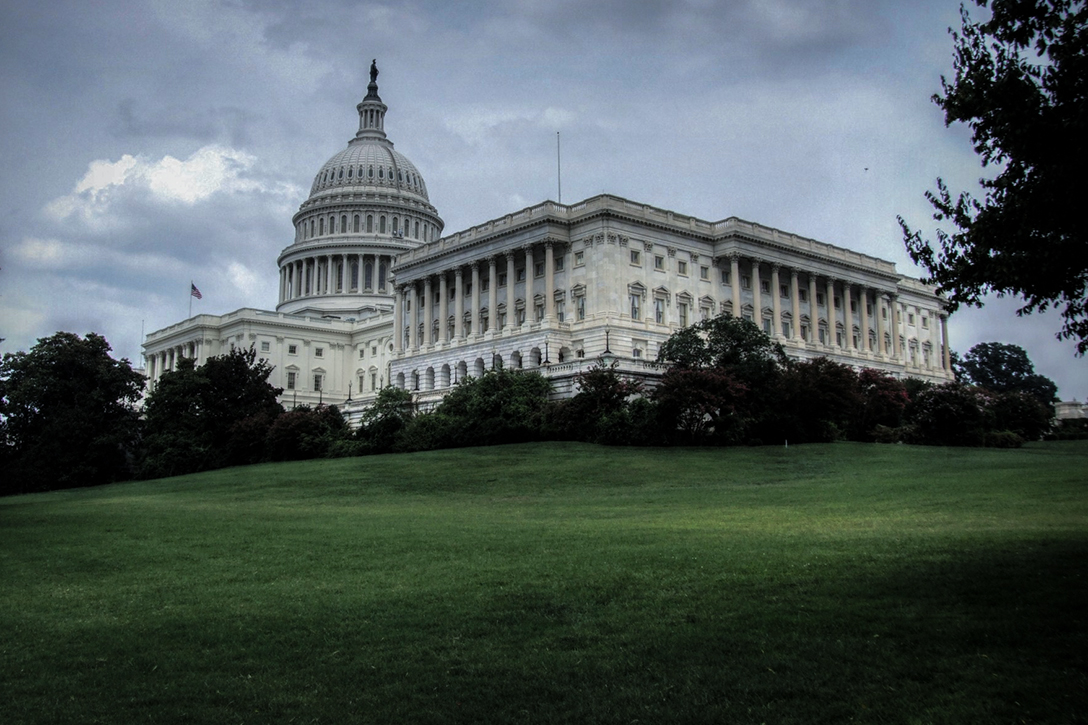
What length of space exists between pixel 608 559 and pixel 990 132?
35.3 ft

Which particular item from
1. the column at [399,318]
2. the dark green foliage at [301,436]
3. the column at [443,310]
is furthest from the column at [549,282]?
the dark green foliage at [301,436]

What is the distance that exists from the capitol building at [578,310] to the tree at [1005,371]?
15462mm

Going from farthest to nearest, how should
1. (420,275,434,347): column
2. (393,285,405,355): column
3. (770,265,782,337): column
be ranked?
1. (393,285,405,355): column
2. (420,275,434,347): column
3. (770,265,782,337): column

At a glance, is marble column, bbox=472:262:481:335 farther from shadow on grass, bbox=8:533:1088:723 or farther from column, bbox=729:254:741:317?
shadow on grass, bbox=8:533:1088:723

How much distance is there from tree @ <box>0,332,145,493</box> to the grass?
50.3m

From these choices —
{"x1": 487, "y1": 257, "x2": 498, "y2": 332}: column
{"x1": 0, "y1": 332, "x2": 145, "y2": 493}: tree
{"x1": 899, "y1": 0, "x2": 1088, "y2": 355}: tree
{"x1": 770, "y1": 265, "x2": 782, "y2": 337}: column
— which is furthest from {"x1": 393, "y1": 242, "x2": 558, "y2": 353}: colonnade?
{"x1": 899, "y1": 0, "x2": 1088, "y2": 355}: tree

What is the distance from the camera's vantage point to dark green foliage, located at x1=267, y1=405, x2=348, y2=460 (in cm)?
7162

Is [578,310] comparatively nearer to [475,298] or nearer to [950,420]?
[475,298]

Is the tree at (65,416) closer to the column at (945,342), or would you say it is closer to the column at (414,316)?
the column at (414,316)

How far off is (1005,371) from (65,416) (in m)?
124

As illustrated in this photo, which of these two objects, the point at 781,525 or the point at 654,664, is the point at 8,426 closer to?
the point at 781,525

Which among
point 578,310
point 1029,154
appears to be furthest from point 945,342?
point 1029,154

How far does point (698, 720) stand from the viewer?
10.7 meters

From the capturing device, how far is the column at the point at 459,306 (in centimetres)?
10150
